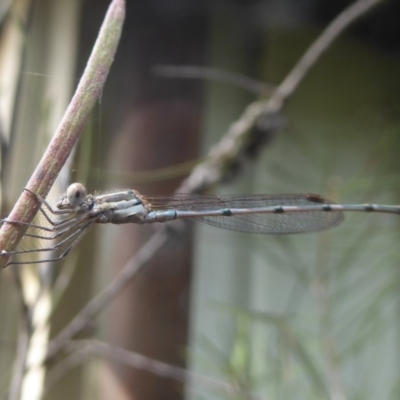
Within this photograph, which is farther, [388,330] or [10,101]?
[388,330]

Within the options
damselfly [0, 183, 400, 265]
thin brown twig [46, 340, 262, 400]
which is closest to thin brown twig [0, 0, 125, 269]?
damselfly [0, 183, 400, 265]

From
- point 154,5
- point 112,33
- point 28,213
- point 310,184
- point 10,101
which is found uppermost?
point 154,5

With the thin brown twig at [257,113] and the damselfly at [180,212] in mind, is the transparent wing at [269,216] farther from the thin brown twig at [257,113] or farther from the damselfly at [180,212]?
the thin brown twig at [257,113]

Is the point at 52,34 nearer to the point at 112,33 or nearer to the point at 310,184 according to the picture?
the point at 112,33

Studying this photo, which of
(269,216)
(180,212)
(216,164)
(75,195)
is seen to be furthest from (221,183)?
(75,195)

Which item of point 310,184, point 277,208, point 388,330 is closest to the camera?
point 277,208

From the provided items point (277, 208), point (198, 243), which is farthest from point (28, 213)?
point (198, 243)

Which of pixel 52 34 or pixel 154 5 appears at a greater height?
pixel 154 5

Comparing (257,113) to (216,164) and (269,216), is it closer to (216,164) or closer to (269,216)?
(216,164)
